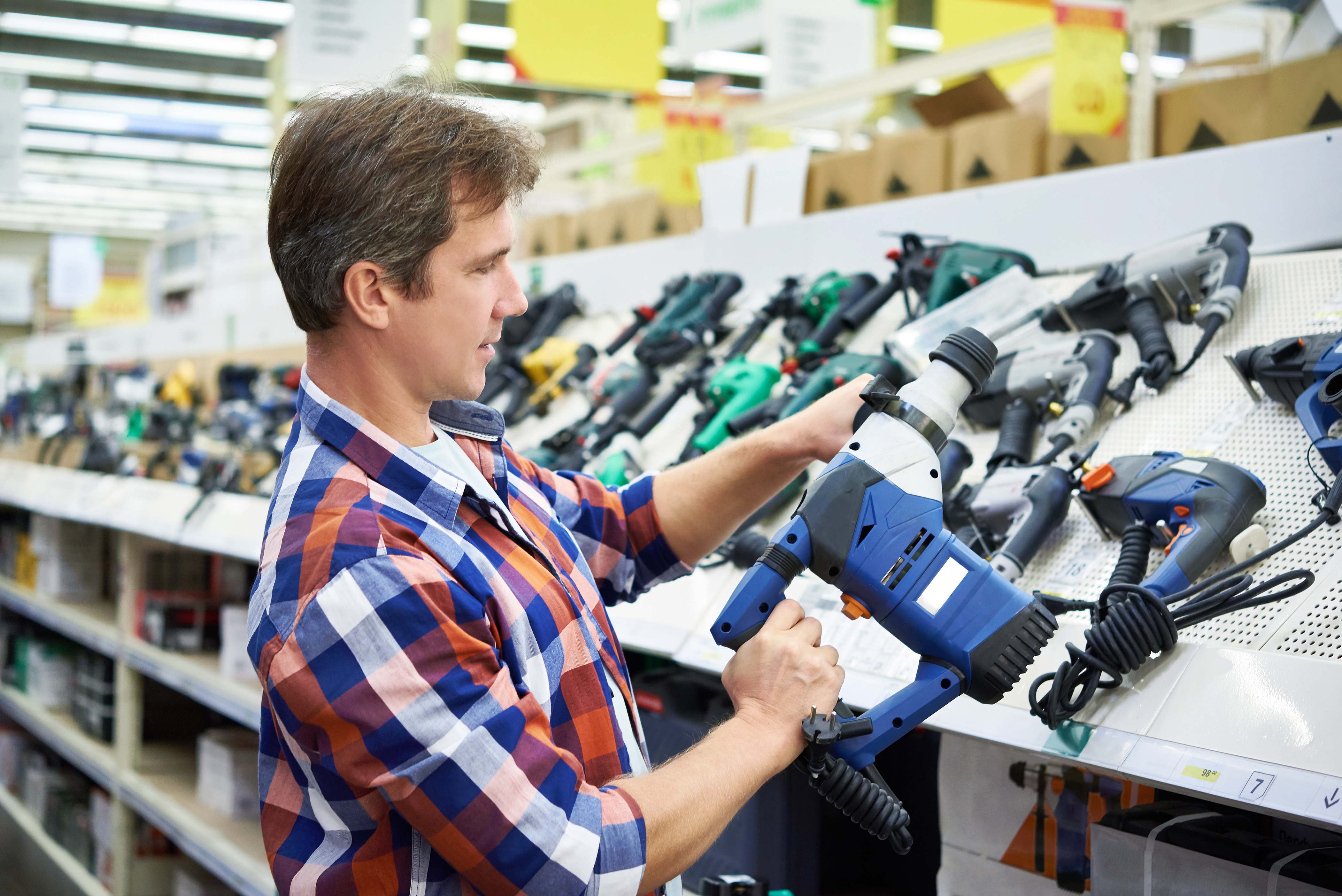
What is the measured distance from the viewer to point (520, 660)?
0.93m

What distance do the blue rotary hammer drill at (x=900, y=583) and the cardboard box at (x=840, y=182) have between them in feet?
5.20

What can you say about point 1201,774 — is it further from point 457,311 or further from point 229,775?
point 229,775

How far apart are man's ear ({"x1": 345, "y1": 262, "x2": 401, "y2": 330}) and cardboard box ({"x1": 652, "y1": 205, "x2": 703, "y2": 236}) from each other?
2506 mm

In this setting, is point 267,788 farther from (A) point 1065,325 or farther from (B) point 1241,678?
(A) point 1065,325

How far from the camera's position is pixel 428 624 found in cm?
83

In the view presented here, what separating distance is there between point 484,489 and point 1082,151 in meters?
1.67

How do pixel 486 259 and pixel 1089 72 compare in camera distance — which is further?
pixel 1089 72

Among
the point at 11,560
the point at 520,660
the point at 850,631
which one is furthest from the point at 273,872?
the point at 11,560

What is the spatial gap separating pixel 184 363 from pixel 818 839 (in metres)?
4.30

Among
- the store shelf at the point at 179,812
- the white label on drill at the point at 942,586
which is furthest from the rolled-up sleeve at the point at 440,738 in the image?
the store shelf at the point at 179,812

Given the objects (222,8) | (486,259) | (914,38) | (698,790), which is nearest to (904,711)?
(698,790)

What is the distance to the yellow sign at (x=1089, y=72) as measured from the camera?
6.84 feet

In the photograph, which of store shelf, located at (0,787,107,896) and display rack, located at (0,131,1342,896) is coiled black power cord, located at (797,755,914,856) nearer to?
display rack, located at (0,131,1342,896)

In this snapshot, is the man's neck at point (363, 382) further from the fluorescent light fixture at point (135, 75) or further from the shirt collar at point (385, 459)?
the fluorescent light fixture at point (135, 75)
